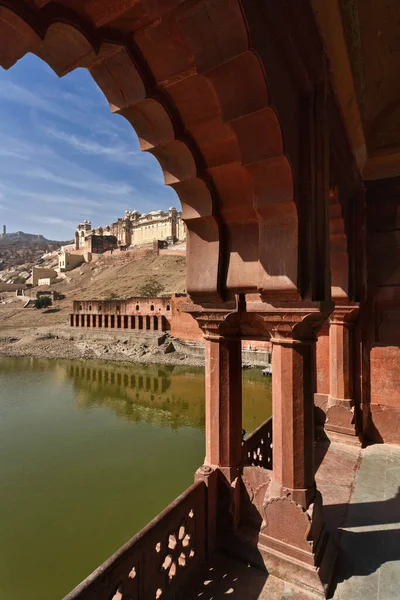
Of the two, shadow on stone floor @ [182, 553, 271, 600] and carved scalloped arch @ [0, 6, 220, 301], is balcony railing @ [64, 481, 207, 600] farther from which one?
carved scalloped arch @ [0, 6, 220, 301]

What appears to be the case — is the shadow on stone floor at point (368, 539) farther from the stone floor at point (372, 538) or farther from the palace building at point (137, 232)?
the palace building at point (137, 232)

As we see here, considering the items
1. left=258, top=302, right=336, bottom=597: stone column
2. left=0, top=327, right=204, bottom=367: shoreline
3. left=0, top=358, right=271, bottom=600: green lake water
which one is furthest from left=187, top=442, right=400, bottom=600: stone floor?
left=0, top=327, right=204, bottom=367: shoreline

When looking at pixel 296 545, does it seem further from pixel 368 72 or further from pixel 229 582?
pixel 368 72

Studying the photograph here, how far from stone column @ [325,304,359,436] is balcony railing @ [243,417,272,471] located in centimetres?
142

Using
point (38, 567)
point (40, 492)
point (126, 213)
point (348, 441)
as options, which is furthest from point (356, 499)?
point (126, 213)

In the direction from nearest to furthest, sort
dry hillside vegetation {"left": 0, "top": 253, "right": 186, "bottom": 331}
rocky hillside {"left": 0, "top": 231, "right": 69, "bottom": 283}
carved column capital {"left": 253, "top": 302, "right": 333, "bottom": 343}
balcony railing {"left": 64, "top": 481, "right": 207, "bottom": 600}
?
balcony railing {"left": 64, "top": 481, "right": 207, "bottom": 600} → carved column capital {"left": 253, "top": 302, "right": 333, "bottom": 343} → dry hillside vegetation {"left": 0, "top": 253, "right": 186, "bottom": 331} → rocky hillside {"left": 0, "top": 231, "right": 69, "bottom": 283}

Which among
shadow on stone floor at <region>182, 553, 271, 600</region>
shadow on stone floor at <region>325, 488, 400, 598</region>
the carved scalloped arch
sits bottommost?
shadow on stone floor at <region>182, 553, 271, 600</region>

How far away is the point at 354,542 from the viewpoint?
337cm

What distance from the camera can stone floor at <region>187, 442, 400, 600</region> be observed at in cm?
280

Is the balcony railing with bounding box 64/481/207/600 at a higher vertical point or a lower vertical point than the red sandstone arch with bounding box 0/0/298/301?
lower

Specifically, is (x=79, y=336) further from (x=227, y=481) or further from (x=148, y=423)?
(x=227, y=481)

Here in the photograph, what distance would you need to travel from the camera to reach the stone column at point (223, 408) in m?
3.34

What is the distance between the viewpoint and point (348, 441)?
546cm

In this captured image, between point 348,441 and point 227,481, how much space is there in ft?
10.1
